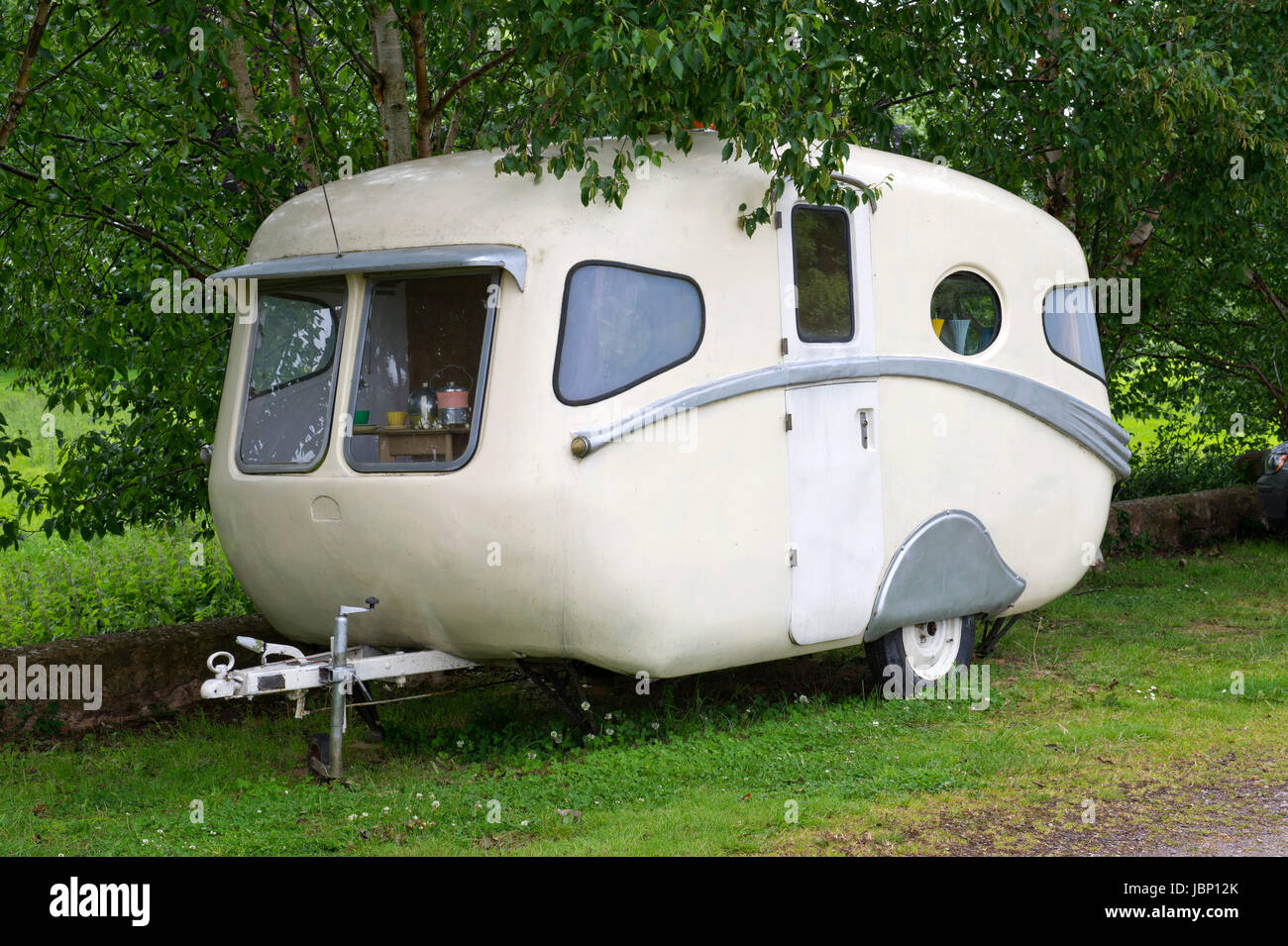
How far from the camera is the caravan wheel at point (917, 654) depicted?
25.1 ft

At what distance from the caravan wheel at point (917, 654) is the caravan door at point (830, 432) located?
0.59 meters

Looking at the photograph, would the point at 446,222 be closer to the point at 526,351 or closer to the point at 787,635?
the point at 526,351

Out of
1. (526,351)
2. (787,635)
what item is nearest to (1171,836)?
(787,635)

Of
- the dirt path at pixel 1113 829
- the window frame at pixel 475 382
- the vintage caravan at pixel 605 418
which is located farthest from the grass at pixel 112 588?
the dirt path at pixel 1113 829

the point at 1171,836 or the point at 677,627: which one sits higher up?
the point at 677,627

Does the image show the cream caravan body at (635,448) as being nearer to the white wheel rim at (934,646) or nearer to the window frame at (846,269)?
the window frame at (846,269)

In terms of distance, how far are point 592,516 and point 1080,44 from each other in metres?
5.17

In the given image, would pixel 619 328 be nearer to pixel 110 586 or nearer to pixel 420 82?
pixel 420 82

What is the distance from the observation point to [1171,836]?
5488mm

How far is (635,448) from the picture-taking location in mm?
6113

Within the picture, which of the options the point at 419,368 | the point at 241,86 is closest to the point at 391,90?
the point at 241,86

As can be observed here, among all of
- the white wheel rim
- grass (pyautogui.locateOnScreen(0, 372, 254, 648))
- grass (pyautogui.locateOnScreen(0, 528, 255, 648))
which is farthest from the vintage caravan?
Result: grass (pyautogui.locateOnScreen(0, 528, 255, 648))

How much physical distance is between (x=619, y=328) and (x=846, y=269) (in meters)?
1.47

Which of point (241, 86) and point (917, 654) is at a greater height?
point (241, 86)
